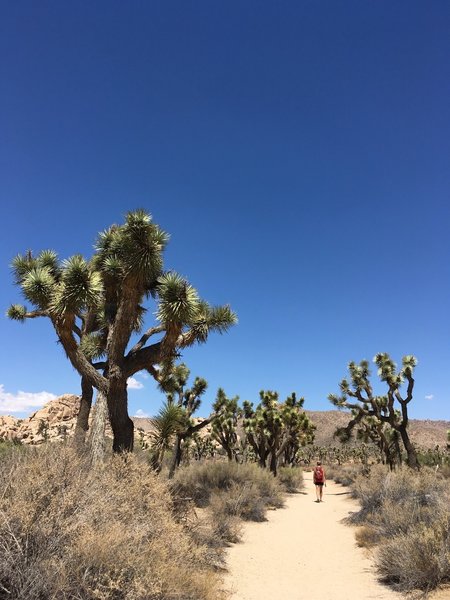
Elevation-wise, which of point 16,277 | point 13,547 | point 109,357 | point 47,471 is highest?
point 16,277

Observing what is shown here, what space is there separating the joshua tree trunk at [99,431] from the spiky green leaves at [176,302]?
2442 millimetres

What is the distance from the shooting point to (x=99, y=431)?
989 centimetres

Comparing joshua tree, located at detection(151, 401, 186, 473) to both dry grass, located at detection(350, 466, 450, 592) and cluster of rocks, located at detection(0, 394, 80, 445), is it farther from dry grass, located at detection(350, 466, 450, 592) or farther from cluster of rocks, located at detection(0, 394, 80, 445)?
cluster of rocks, located at detection(0, 394, 80, 445)

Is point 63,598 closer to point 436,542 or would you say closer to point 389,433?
point 436,542

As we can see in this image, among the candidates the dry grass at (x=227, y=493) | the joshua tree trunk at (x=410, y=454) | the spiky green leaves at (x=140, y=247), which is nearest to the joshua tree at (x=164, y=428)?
the dry grass at (x=227, y=493)

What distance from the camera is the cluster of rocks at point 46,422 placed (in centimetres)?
4335

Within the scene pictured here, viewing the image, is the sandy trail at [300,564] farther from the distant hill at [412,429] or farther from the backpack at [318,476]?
the distant hill at [412,429]

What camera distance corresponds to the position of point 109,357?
10.3 metres

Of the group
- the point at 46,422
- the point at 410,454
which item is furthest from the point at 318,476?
the point at 46,422

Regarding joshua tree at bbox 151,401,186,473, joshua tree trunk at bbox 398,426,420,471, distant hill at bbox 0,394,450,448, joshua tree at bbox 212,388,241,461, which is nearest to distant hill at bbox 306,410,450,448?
distant hill at bbox 0,394,450,448

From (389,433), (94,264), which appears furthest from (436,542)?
(389,433)

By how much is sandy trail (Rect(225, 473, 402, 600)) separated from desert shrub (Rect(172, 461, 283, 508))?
7.45 ft

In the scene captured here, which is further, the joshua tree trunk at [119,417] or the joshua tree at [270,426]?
the joshua tree at [270,426]

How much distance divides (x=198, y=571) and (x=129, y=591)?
2.23 metres
